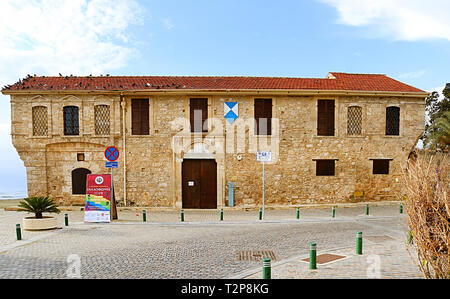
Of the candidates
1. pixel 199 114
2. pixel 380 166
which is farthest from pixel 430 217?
pixel 380 166

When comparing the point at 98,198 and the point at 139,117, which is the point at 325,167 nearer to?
the point at 139,117

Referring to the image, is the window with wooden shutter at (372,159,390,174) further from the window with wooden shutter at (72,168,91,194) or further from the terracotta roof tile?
the window with wooden shutter at (72,168,91,194)

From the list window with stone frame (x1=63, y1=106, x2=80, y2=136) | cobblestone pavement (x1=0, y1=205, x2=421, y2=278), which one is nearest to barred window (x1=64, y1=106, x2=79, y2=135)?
window with stone frame (x1=63, y1=106, x2=80, y2=136)

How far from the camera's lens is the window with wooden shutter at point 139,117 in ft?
56.7

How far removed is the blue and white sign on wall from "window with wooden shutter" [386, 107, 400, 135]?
9502mm

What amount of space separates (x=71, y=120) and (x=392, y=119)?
19.7m

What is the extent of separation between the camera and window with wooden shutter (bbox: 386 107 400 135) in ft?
59.3

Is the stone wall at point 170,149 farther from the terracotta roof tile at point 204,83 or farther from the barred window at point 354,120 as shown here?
the terracotta roof tile at point 204,83

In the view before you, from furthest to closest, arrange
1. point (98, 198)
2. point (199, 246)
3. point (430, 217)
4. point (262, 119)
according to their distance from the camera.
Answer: point (262, 119), point (98, 198), point (199, 246), point (430, 217)

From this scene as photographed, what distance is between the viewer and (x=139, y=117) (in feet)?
56.7

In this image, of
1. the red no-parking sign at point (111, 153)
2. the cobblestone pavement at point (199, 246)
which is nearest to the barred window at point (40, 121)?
the cobblestone pavement at point (199, 246)

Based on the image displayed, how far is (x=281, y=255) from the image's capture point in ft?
26.2

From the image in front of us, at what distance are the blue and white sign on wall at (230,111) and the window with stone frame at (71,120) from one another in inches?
348

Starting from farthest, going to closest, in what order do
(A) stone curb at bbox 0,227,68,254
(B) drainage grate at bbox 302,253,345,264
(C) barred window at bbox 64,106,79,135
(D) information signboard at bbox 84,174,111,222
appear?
(C) barred window at bbox 64,106,79,135
(D) information signboard at bbox 84,174,111,222
(A) stone curb at bbox 0,227,68,254
(B) drainage grate at bbox 302,253,345,264
